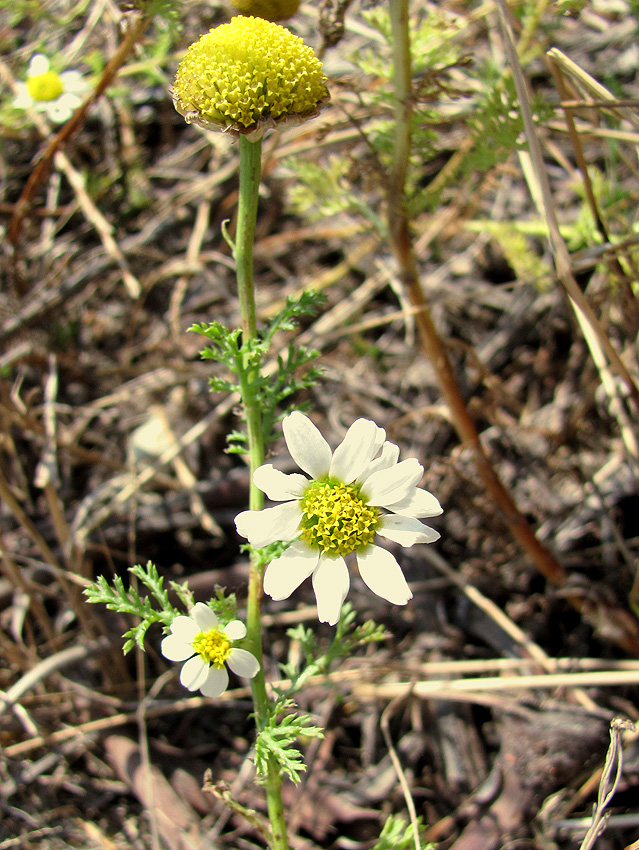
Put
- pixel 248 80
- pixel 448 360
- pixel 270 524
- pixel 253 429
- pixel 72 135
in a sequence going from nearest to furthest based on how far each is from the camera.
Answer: pixel 248 80 < pixel 270 524 < pixel 253 429 < pixel 448 360 < pixel 72 135

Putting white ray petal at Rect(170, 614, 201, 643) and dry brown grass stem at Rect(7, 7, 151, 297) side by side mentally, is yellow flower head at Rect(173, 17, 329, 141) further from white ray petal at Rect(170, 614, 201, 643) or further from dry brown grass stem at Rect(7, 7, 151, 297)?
dry brown grass stem at Rect(7, 7, 151, 297)

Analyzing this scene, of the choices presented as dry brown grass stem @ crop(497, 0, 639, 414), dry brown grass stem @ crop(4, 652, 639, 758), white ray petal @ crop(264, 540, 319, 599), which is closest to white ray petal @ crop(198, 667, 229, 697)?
white ray petal @ crop(264, 540, 319, 599)

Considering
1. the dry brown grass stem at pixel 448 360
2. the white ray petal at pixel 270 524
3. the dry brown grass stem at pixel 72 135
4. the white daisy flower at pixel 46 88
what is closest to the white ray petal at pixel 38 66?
the white daisy flower at pixel 46 88

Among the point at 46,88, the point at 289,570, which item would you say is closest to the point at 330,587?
the point at 289,570

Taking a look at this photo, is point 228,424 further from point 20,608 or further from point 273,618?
point 20,608

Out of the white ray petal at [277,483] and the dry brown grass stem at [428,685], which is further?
the dry brown grass stem at [428,685]

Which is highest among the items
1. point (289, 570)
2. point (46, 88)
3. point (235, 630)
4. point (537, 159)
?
point (46, 88)

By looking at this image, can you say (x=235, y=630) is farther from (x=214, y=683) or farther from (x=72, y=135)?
(x=72, y=135)

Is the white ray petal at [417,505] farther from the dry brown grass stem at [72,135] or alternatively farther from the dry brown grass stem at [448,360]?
the dry brown grass stem at [72,135]
